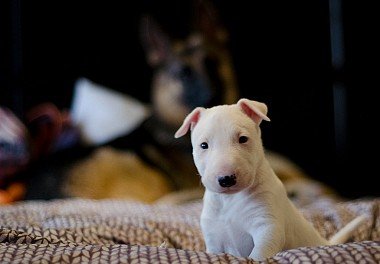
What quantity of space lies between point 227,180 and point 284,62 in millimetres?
2177

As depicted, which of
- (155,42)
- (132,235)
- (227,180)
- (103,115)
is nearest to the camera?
(227,180)

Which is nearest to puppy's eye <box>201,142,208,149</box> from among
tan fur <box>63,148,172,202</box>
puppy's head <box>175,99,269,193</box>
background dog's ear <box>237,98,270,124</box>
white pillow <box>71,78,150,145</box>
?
puppy's head <box>175,99,269,193</box>

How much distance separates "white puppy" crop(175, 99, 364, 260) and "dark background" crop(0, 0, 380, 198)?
1.88 m

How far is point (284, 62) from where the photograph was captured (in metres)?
3.02

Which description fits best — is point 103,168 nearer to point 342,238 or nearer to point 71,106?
point 71,106

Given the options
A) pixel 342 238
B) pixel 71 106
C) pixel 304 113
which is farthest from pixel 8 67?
pixel 342 238

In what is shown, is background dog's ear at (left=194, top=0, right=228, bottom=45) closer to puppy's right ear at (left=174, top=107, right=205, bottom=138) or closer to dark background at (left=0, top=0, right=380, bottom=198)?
dark background at (left=0, top=0, right=380, bottom=198)

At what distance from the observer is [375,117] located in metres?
2.96

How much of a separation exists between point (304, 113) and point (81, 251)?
7.44 ft

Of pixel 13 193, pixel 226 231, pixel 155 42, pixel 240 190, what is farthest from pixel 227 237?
pixel 155 42

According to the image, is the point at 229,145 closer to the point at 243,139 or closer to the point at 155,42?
the point at 243,139

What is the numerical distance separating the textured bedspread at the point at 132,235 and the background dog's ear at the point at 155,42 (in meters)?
1.02

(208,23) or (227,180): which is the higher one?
(227,180)

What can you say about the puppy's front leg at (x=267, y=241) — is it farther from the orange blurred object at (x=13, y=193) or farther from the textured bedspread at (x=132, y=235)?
the orange blurred object at (x=13, y=193)
